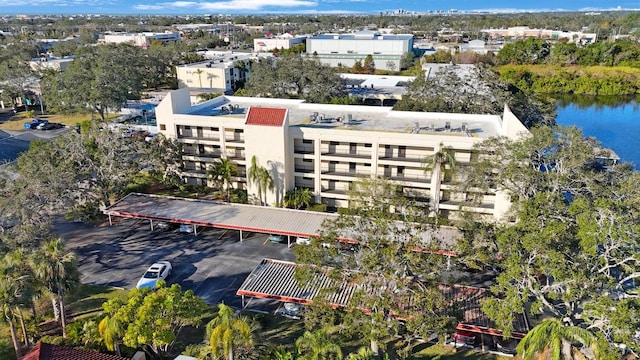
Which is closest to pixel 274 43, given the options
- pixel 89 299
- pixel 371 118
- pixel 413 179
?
pixel 371 118

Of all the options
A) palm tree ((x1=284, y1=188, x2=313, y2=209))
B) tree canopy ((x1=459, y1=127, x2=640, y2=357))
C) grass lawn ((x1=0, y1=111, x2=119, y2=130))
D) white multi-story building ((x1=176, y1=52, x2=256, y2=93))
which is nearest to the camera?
tree canopy ((x1=459, y1=127, x2=640, y2=357))

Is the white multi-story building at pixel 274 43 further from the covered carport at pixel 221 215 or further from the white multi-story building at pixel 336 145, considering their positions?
the covered carport at pixel 221 215

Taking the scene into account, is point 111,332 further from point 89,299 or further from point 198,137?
point 198,137

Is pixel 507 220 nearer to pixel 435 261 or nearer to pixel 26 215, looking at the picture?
pixel 435 261

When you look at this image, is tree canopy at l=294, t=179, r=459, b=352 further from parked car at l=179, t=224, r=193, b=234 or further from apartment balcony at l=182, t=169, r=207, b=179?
apartment balcony at l=182, t=169, r=207, b=179

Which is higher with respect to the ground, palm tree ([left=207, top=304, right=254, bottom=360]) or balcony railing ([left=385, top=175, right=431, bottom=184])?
balcony railing ([left=385, top=175, right=431, bottom=184])

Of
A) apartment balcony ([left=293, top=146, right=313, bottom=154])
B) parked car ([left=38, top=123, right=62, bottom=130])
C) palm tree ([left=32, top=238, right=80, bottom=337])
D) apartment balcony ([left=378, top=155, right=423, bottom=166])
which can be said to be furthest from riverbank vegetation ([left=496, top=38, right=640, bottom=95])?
palm tree ([left=32, top=238, right=80, bottom=337])
